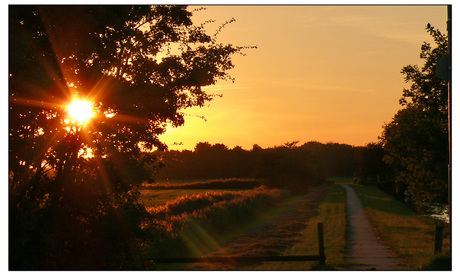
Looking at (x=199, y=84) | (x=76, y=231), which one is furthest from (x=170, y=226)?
(x=76, y=231)

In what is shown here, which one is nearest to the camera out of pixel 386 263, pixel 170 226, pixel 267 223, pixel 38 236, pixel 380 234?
pixel 38 236

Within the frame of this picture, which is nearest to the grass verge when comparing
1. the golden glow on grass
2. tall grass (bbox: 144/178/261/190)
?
the golden glow on grass

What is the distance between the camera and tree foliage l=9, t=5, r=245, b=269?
42.4 feet

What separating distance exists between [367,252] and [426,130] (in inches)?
517

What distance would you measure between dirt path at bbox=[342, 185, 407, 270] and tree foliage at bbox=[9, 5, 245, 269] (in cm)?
701

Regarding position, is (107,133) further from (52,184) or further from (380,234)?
(380,234)

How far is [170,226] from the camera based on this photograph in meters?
23.5

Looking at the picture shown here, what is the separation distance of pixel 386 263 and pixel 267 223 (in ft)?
54.0

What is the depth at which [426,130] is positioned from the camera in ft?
105

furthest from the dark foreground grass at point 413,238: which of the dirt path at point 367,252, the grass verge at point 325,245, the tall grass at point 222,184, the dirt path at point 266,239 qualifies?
the tall grass at point 222,184

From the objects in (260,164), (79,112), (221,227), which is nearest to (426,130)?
(221,227)

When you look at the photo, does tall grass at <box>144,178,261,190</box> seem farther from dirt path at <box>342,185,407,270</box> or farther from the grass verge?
dirt path at <box>342,185,407,270</box>

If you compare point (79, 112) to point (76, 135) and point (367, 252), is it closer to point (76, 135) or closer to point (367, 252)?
point (76, 135)

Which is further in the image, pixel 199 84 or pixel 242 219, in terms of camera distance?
pixel 242 219
